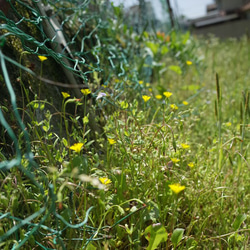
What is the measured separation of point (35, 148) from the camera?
47.3 inches

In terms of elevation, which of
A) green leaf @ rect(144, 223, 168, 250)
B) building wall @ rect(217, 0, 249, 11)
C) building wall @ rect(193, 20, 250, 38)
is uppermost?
building wall @ rect(217, 0, 249, 11)

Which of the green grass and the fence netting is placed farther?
the green grass

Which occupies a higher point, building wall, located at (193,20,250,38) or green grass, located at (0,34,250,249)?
green grass, located at (0,34,250,249)

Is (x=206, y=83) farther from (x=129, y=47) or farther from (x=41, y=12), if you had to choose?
(x=41, y=12)

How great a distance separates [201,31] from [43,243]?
380 inches

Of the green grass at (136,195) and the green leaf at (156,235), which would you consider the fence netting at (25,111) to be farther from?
the green leaf at (156,235)

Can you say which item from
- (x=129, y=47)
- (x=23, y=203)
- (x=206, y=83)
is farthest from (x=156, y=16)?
(x=23, y=203)

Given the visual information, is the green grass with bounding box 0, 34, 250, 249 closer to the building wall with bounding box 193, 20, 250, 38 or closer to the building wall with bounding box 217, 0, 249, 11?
the building wall with bounding box 193, 20, 250, 38

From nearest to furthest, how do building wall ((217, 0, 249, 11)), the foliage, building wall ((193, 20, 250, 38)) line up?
1. the foliage
2. building wall ((193, 20, 250, 38))
3. building wall ((217, 0, 249, 11))

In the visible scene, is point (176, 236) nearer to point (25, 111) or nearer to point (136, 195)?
point (136, 195)

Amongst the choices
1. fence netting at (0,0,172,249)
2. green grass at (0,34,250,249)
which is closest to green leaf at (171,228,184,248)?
green grass at (0,34,250,249)

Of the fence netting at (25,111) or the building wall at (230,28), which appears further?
the building wall at (230,28)

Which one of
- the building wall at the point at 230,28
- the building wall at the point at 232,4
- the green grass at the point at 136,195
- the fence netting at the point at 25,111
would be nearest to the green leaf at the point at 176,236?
the green grass at the point at 136,195

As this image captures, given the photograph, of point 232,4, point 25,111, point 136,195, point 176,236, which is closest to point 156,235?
point 176,236
